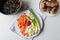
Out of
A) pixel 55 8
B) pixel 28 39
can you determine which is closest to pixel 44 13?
pixel 55 8

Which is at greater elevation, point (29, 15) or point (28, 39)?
point (29, 15)

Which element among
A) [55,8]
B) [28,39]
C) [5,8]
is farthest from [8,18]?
[55,8]

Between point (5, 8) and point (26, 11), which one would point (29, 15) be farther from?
point (5, 8)

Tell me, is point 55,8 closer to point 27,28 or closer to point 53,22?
point 53,22

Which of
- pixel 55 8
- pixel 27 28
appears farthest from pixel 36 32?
pixel 55 8

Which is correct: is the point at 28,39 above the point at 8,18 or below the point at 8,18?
below

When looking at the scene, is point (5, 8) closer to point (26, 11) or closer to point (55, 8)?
point (26, 11)
